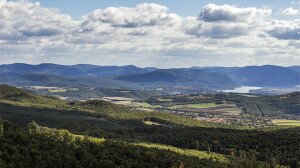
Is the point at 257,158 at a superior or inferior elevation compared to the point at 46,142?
inferior

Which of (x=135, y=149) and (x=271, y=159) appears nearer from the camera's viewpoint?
(x=135, y=149)

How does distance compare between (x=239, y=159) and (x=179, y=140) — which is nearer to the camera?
(x=239, y=159)

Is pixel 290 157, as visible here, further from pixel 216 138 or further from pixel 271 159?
pixel 216 138

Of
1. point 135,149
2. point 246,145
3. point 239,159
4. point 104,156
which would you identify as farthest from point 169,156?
point 246,145

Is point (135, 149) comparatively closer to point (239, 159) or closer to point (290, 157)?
point (239, 159)

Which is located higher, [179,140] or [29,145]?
[29,145]

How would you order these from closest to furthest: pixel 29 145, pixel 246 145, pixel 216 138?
1. pixel 29 145
2. pixel 246 145
3. pixel 216 138

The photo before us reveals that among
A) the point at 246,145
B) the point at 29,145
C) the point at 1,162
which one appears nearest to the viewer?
the point at 1,162

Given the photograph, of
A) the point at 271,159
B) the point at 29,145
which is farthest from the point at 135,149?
the point at 271,159

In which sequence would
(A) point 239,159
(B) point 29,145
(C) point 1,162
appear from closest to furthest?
(C) point 1,162, (B) point 29,145, (A) point 239,159
